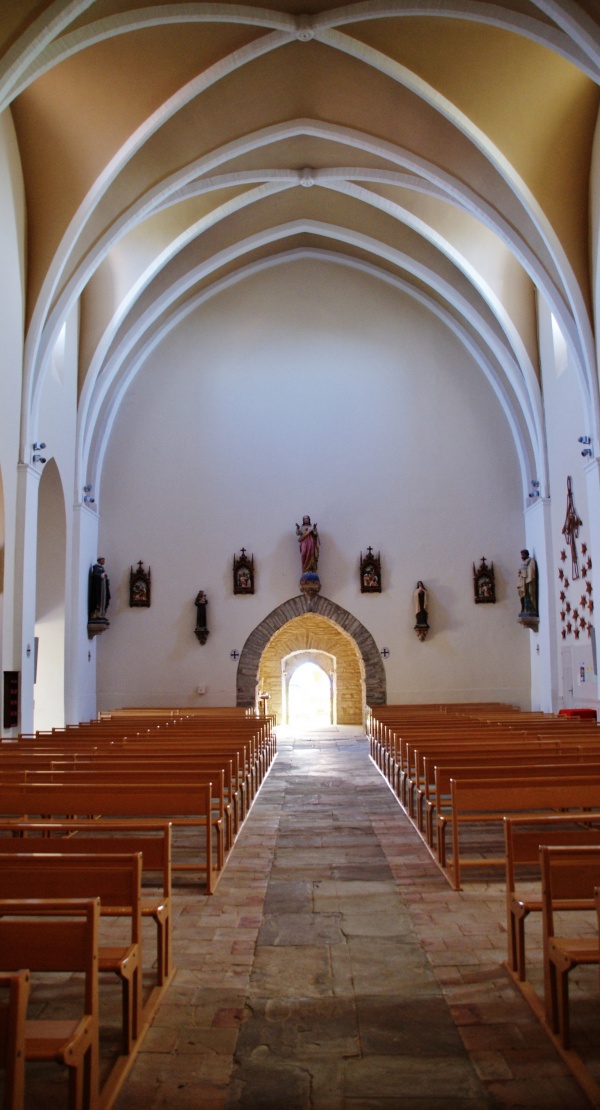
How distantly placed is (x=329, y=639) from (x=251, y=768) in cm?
1197

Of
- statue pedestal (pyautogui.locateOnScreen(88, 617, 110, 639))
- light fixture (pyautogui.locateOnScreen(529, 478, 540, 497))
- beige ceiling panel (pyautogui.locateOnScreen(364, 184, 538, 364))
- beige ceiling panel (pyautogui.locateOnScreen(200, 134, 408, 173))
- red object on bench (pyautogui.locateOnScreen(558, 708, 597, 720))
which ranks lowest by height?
red object on bench (pyautogui.locateOnScreen(558, 708, 597, 720))

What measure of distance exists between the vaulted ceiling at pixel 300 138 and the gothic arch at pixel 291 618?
17.0 feet

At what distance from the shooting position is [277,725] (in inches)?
845

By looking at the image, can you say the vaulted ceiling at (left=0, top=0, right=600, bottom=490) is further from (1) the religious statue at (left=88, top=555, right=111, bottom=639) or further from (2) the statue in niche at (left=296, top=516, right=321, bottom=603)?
(2) the statue in niche at (left=296, top=516, right=321, bottom=603)

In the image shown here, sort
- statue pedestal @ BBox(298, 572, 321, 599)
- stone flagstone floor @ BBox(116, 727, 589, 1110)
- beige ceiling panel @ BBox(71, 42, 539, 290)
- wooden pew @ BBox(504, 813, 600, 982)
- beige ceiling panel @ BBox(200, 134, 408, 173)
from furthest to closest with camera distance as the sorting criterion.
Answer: statue pedestal @ BBox(298, 572, 321, 599)
beige ceiling panel @ BBox(200, 134, 408, 173)
beige ceiling panel @ BBox(71, 42, 539, 290)
wooden pew @ BBox(504, 813, 600, 982)
stone flagstone floor @ BBox(116, 727, 589, 1110)

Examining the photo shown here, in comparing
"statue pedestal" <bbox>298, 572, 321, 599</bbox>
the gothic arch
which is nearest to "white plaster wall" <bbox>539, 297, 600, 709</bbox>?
the gothic arch

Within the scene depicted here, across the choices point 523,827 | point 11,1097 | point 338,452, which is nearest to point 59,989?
point 11,1097

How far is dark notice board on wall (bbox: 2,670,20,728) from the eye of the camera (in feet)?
38.8

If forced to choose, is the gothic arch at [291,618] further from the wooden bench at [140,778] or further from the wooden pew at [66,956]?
the wooden pew at [66,956]

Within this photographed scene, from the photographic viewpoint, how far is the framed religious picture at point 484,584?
1792cm

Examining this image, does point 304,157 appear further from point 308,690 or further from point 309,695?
point 309,695

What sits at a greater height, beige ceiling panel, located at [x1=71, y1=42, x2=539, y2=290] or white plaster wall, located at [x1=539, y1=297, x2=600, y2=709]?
beige ceiling panel, located at [x1=71, y1=42, x2=539, y2=290]

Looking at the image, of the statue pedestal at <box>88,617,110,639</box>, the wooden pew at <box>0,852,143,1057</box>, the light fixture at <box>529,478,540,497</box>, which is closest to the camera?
the wooden pew at <box>0,852,143,1057</box>

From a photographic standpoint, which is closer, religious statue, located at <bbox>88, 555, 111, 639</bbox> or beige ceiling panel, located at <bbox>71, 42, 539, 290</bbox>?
beige ceiling panel, located at <bbox>71, 42, 539, 290</bbox>
